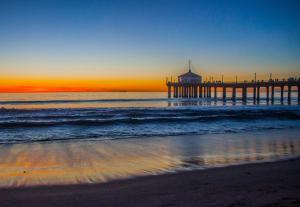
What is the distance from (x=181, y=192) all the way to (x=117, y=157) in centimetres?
436

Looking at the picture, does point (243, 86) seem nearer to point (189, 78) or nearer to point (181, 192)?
point (189, 78)

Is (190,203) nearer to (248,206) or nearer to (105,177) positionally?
(248,206)

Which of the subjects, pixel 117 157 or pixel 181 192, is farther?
pixel 117 157

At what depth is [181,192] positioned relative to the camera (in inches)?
216

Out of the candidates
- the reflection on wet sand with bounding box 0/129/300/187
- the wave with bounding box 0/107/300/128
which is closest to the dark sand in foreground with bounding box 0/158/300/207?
the reflection on wet sand with bounding box 0/129/300/187

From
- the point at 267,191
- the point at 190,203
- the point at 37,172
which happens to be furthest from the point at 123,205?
the point at 37,172

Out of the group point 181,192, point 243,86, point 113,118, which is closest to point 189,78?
point 243,86

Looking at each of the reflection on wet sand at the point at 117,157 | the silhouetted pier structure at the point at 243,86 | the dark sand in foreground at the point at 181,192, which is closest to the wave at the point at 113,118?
the reflection on wet sand at the point at 117,157

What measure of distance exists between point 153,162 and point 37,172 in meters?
3.13

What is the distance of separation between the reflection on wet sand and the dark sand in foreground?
0.73 meters

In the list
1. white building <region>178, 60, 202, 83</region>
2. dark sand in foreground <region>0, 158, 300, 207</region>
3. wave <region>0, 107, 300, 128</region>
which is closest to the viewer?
dark sand in foreground <region>0, 158, 300, 207</region>

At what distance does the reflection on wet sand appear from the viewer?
7211mm

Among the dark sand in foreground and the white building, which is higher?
the white building

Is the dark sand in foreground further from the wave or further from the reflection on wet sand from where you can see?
the wave
